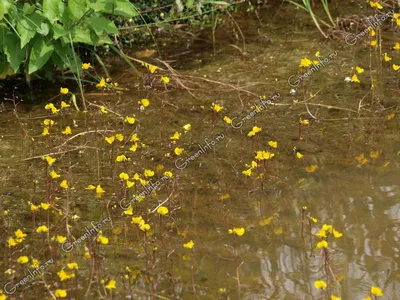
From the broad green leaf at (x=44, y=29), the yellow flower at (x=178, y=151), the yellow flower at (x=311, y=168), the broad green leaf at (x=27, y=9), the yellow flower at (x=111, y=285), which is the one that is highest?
the broad green leaf at (x=27, y=9)

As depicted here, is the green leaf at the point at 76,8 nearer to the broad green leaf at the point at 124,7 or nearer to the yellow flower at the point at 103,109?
the broad green leaf at the point at 124,7

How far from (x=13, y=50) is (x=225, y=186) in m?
1.50

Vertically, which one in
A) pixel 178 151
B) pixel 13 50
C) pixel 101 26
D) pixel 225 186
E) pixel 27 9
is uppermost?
pixel 27 9

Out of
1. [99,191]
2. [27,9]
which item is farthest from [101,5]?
[99,191]

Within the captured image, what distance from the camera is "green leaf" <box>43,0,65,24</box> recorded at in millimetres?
4680

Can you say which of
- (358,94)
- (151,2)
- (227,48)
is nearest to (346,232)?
(358,94)

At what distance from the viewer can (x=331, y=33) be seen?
5.97m

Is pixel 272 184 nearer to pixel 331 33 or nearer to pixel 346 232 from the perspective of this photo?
pixel 346 232

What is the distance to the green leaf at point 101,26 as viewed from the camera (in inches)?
192

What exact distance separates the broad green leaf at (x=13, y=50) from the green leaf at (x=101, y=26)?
0.41 meters

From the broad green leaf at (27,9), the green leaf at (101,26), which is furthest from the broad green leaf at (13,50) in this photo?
the green leaf at (101,26)

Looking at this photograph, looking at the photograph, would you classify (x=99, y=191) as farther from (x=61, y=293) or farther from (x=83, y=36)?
(x=83, y=36)

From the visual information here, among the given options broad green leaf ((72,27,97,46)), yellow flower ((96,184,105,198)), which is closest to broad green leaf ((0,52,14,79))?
broad green leaf ((72,27,97,46))

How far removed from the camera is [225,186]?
4207 mm
